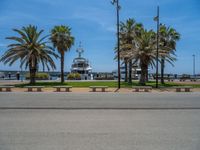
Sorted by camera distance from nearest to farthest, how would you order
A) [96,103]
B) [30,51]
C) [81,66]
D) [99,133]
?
[99,133]
[96,103]
[30,51]
[81,66]

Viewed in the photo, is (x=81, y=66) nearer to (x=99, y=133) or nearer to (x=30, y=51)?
(x=30, y=51)

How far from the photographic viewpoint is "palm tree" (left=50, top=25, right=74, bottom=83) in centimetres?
4066

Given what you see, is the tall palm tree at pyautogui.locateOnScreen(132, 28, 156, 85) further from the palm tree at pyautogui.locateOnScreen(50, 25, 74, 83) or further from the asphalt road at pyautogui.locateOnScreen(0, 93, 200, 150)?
the asphalt road at pyautogui.locateOnScreen(0, 93, 200, 150)

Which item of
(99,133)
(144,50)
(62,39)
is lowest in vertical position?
(99,133)

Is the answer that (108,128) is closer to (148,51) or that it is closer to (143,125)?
(143,125)

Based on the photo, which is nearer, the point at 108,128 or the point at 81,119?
the point at 108,128

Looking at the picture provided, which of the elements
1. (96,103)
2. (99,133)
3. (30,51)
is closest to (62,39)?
(30,51)

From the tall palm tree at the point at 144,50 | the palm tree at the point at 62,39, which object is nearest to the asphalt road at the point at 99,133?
the tall palm tree at the point at 144,50

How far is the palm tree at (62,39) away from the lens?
4066cm

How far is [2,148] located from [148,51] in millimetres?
30236

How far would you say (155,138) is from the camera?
6.64 meters

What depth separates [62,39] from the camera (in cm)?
4103

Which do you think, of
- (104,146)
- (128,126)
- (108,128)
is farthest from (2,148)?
(128,126)

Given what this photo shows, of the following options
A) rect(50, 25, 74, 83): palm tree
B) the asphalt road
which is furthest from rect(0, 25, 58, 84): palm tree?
the asphalt road
